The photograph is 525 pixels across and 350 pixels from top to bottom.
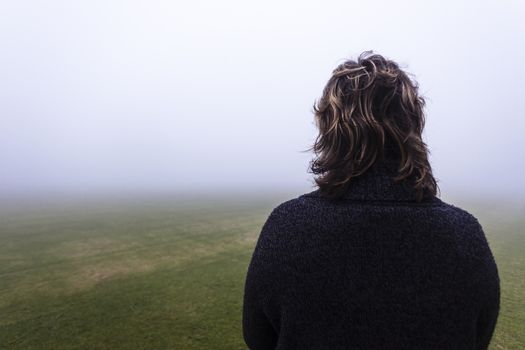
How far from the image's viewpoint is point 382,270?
104 centimetres

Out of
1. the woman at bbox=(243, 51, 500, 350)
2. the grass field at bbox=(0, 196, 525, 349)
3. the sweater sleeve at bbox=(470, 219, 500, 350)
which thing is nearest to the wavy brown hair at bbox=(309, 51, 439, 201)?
the woman at bbox=(243, 51, 500, 350)

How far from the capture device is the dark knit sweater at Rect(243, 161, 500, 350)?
→ 3.39 feet

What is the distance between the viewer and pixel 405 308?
3.39 feet

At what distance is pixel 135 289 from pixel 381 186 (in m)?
11.5

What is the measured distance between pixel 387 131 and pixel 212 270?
12.7 meters

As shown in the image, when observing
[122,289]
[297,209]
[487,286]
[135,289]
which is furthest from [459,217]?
[122,289]

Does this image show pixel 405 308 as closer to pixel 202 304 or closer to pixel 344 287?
pixel 344 287

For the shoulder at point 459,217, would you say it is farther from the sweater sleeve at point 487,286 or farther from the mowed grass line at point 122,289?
the mowed grass line at point 122,289

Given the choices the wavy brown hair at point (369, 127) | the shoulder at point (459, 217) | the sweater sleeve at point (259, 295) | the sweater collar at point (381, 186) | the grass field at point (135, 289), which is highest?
the wavy brown hair at point (369, 127)

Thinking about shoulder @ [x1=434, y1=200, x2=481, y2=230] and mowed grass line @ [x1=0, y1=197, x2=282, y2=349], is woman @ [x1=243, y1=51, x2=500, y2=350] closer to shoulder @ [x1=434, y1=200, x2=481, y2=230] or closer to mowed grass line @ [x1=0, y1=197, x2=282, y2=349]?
shoulder @ [x1=434, y1=200, x2=481, y2=230]

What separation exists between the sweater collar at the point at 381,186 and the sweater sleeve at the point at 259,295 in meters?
0.35

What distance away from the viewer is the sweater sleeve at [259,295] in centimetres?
117

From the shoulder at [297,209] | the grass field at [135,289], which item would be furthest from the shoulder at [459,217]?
the grass field at [135,289]

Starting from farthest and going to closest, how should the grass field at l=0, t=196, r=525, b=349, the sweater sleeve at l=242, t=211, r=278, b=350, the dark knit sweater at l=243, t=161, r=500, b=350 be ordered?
the grass field at l=0, t=196, r=525, b=349, the sweater sleeve at l=242, t=211, r=278, b=350, the dark knit sweater at l=243, t=161, r=500, b=350
